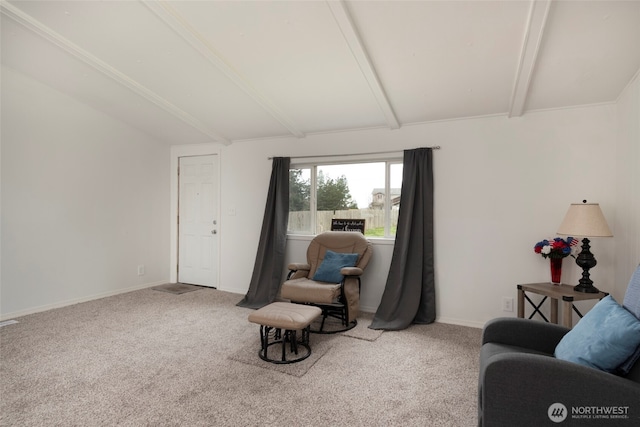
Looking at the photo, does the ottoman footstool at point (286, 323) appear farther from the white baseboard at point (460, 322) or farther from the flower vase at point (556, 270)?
the flower vase at point (556, 270)

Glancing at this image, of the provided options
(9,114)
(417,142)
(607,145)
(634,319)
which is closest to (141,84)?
(9,114)

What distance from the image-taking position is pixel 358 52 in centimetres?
253

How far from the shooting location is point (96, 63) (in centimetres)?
311

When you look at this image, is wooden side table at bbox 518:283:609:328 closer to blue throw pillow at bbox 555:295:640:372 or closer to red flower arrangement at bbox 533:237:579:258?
red flower arrangement at bbox 533:237:579:258

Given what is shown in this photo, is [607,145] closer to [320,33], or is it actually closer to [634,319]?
[634,319]

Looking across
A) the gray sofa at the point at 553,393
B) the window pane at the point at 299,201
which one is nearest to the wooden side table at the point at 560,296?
the gray sofa at the point at 553,393

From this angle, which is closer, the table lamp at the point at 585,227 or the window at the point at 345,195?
the table lamp at the point at 585,227

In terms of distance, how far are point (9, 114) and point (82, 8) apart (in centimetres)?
187

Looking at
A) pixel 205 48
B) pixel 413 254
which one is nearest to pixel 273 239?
pixel 413 254

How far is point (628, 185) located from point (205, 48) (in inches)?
144

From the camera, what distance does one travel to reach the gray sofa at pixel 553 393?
1.20 m

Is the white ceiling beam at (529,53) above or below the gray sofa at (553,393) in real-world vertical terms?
above

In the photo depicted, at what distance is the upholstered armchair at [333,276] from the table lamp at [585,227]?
1845 mm

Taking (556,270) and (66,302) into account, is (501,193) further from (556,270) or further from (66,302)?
(66,302)
